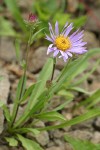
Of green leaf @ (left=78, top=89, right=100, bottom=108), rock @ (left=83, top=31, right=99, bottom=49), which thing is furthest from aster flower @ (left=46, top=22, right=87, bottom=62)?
rock @ (left=83, top=31, right=99, bottom=49)

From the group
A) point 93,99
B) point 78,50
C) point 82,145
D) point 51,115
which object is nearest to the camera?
point 78,50

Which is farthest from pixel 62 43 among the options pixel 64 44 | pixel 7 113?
pixel 7 113

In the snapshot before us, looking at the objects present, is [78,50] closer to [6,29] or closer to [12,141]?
[12,141]

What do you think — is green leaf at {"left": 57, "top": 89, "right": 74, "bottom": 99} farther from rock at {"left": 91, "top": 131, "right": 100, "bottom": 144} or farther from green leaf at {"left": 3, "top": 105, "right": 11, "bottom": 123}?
green leaf at {"left": 3, "top": 105, "right": 11, "bottom": 123}

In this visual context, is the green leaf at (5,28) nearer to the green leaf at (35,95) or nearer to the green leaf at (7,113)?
the green leaf at (35,95)

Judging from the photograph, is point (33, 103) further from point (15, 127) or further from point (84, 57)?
point (84, 57)

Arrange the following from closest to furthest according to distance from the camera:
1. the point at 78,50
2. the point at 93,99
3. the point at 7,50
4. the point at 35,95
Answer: the point at 78,50 → the point at 35,95 → the point at 93,99 → the point at 7,50

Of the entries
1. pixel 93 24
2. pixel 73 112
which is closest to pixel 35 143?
pixel 73 112
